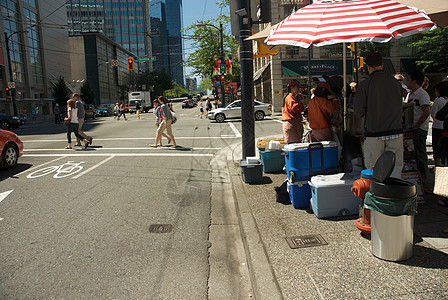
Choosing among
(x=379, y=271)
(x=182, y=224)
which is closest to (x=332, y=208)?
(x=379, y=271)

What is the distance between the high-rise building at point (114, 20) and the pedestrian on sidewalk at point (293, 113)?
126 metres

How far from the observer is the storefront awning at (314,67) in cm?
3206

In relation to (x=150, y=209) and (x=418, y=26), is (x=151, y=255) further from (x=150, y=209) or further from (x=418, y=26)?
(x=418, y=26)

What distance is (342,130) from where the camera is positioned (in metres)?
5.96

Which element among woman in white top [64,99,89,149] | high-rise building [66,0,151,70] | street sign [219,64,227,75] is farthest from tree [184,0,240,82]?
high-rise building [66,0,151,70]

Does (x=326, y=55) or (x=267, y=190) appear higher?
(x=326, y=55)

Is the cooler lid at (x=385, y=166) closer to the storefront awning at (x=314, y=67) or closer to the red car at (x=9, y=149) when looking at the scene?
the red car at (x=9, y=149)

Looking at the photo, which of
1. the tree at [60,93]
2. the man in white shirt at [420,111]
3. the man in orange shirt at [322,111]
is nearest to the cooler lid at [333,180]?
the man in orange shirt at [322,111]

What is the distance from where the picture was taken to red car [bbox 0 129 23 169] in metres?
8.88

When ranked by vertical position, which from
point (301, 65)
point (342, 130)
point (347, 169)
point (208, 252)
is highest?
point (301, 65)

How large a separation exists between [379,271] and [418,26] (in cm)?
295

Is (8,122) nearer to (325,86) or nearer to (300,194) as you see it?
(325,86)

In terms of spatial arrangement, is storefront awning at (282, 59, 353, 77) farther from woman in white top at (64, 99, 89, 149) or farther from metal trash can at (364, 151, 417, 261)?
metal trash can at (364, 151, 417, 261)

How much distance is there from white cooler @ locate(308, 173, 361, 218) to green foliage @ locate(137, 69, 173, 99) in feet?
306
